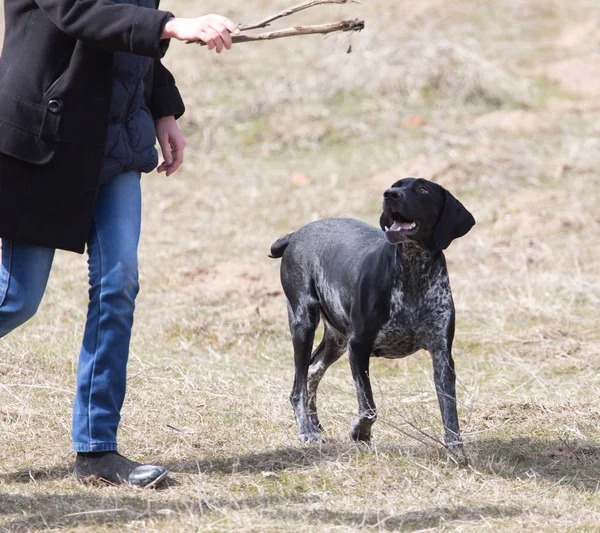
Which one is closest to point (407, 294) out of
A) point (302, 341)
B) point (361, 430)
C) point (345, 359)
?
point (361, 430)

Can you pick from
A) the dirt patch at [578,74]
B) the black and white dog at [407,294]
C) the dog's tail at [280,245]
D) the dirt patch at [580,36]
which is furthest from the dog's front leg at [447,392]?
the dirt patch at [580,36]

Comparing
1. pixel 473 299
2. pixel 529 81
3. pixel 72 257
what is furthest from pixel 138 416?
pixel 529 81

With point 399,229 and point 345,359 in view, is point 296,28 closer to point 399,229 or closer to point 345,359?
point 399,229

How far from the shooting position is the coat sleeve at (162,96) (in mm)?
4574

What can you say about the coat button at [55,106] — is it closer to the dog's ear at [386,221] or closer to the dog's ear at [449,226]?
the dog's ear at [386,221]

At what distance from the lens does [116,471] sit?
170 inches

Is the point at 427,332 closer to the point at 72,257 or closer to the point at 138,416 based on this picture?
the point at 138,416

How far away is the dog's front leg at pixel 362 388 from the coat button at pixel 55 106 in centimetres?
174

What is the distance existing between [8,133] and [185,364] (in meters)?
2.82

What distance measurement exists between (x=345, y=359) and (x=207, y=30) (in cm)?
379

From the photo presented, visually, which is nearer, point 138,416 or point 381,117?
point 138,416

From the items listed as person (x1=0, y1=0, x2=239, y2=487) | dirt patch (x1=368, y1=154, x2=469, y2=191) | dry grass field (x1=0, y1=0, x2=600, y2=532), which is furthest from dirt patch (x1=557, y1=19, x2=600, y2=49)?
person (x1=0, y1=0, x2=239, y2=487)

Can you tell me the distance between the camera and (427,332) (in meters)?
4.84

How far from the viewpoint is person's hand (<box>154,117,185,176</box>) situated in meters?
4.67
